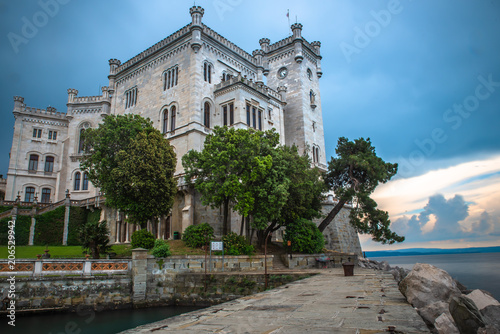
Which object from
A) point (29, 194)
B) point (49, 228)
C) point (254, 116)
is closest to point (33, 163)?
point (29, 194)

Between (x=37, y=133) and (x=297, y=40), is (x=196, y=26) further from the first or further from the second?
(x=37, y=133)

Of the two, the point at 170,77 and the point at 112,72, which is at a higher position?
the point at 112,72

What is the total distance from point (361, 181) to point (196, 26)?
22850 millimetres

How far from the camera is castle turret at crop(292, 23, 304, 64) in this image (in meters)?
44.3

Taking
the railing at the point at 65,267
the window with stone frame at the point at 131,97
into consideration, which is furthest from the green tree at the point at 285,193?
the window with stone frame at the point at 131,97

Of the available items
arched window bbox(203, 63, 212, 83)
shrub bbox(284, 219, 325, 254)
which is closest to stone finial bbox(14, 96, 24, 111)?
arched window bbox(203, 63, 212, 83)

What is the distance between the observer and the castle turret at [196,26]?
3447 centimetres

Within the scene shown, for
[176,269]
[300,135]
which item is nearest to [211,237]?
[176,269]

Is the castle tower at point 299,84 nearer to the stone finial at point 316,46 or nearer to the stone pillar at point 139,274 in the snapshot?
the stone finial at point 316,46

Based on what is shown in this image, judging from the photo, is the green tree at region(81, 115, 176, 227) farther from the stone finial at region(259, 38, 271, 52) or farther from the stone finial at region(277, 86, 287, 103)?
the stone finial at region(259, 38, 271, 52)

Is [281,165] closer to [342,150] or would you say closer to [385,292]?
[342,150]

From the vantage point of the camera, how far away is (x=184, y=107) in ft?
112

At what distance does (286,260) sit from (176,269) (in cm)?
777

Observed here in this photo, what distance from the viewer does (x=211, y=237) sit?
24422 mm
